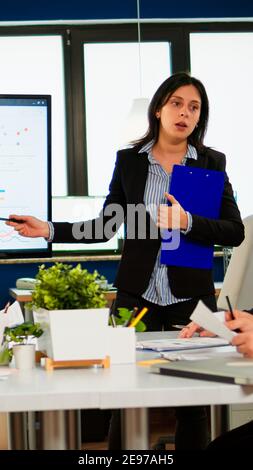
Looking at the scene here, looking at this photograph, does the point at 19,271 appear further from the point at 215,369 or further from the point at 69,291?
the point at 215,369

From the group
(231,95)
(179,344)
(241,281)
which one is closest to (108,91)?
(231,95)

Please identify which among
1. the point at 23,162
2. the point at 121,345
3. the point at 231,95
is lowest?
the point at 121,345

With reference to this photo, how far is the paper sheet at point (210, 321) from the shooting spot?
147 centimetres

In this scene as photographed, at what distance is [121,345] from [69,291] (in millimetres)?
157

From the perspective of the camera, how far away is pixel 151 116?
9.09 ft

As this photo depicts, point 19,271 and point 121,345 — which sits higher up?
point 121,345

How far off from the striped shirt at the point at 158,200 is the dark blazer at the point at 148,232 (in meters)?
0.01

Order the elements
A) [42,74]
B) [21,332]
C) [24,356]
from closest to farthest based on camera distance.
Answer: [24,356] < [21,332] < [42,74]

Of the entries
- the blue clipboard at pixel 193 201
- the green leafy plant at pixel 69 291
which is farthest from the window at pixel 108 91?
the green leafy plant at pixel 69 291

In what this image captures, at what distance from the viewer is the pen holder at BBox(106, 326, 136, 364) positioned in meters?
1.59

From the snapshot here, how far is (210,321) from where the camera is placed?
4.88 ft

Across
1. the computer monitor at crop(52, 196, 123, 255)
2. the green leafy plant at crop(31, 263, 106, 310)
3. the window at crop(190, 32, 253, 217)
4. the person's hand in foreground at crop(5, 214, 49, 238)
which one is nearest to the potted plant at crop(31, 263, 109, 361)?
the green leafy plant at crop(31, 263, 106, 310)

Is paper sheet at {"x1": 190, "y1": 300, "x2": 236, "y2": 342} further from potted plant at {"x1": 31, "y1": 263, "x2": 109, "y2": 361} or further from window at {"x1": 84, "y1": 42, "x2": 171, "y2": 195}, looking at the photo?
window at {"x1": 84, "y1": 42, "x2": 171, "y2": 195}

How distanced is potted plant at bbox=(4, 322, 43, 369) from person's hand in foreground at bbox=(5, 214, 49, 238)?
0.54m
